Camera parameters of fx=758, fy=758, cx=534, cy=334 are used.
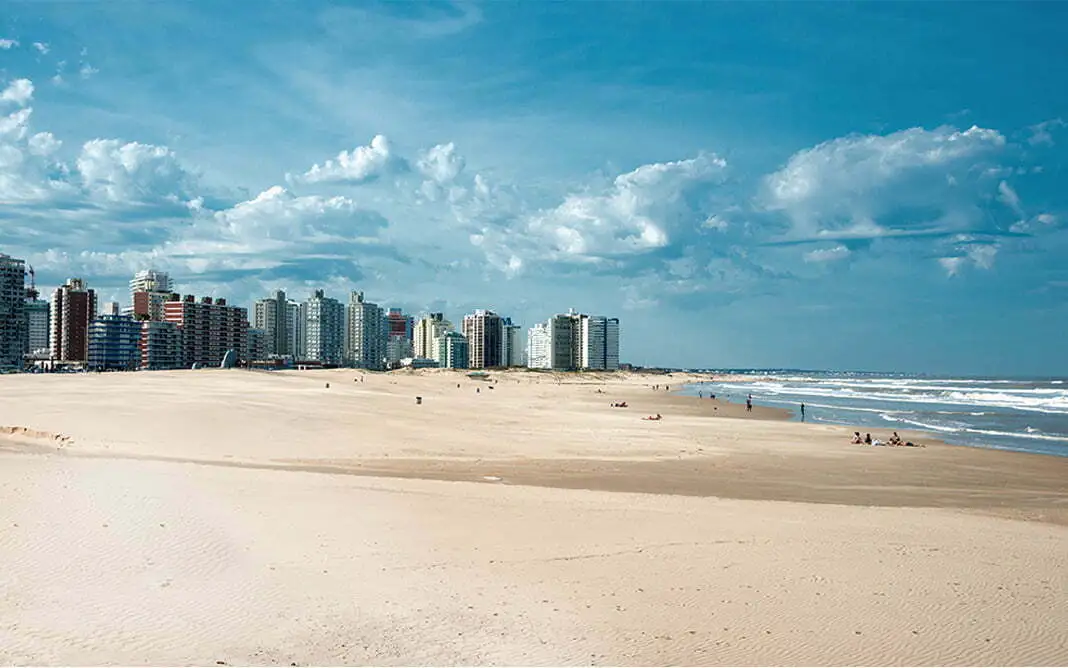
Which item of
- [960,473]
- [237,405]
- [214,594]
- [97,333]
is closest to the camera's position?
[214,594]

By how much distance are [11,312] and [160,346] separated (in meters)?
21.5

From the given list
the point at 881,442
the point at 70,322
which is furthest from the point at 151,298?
the point at 881,442

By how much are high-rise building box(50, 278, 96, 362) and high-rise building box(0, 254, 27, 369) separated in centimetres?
2704

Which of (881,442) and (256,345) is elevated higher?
(256,345)

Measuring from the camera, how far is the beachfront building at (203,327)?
134125 millimetres

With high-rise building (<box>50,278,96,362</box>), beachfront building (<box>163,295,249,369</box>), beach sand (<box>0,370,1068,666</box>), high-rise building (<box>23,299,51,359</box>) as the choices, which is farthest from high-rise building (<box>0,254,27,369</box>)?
beach sand (<box>0,370,1068,666</box>)

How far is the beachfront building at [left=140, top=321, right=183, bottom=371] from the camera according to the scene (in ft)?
397

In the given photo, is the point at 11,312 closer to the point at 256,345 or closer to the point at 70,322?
the point at 70,322

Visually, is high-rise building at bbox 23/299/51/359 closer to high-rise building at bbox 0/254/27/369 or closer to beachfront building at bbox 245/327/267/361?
beachfront building at bbox 245/327/267/361

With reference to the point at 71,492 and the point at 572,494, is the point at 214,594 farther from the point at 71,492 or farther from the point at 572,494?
the point at 572,494

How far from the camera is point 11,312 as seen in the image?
117000 millimetres

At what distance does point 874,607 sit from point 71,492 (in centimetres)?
1294

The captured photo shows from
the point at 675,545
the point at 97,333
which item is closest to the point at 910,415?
the point at 675,545

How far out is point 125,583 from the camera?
28.4 feet
